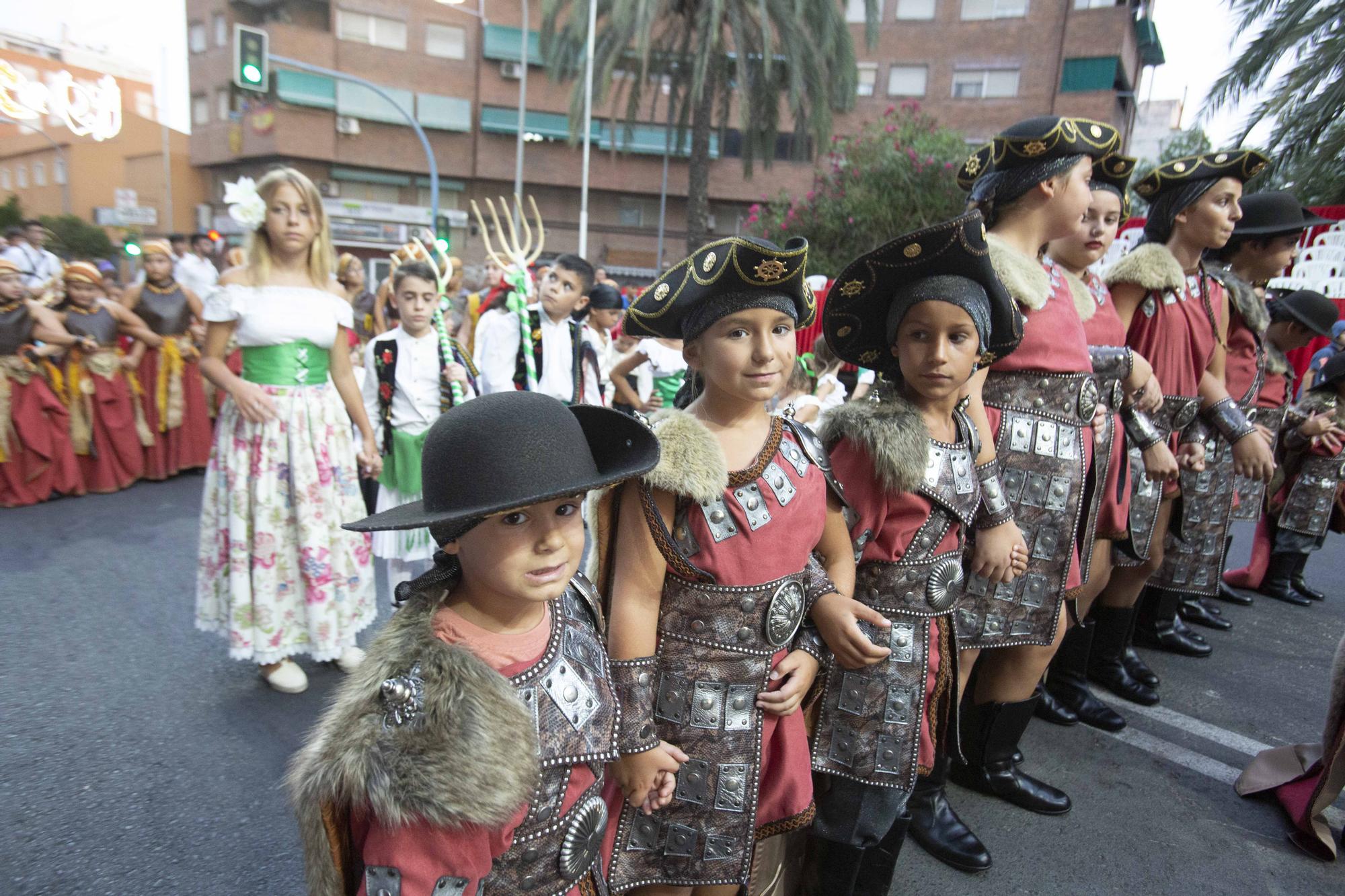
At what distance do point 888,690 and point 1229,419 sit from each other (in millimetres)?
2577

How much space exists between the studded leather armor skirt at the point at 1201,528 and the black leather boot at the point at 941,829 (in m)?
2.09

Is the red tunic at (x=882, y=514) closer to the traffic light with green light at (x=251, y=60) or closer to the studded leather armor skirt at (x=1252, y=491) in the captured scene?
the studded leather armor skirt at (x=1252, y=491)

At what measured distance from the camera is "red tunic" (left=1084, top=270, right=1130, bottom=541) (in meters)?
2.90

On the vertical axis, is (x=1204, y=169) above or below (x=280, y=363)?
above

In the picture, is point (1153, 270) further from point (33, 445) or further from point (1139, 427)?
point (33, 445)

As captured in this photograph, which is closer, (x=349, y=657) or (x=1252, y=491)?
(x=349, y=657)

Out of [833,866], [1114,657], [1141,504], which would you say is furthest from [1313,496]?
[833,866]

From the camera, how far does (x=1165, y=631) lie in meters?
4.34

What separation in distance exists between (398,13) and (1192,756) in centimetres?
3612

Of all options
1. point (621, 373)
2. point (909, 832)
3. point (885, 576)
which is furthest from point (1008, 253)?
point (621, 373)

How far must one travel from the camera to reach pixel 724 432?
70.4 inches

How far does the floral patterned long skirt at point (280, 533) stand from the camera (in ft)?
10.5

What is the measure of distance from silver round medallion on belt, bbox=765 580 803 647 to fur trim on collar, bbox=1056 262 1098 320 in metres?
1.78

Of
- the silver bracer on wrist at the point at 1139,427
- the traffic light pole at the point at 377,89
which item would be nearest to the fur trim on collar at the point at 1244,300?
the silver bracer on wrist at the point at 1139,427
